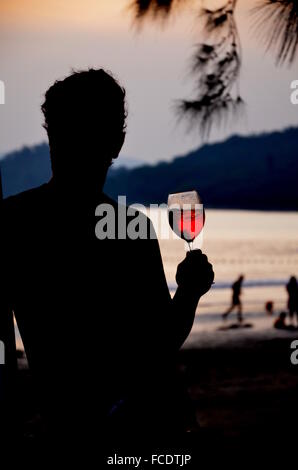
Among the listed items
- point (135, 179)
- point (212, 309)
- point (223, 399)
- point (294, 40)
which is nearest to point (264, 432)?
point (223, 399)

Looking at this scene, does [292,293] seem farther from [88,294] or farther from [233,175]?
[233,175]

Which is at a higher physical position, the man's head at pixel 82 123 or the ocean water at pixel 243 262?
the man's head at pixel 82 123

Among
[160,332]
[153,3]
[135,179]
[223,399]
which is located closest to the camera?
[160,332]

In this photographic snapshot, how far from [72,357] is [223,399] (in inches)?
199

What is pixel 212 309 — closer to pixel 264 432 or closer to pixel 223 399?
pixel 223 399

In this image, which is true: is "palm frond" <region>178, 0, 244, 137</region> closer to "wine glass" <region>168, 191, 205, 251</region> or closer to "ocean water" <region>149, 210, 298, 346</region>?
"ocean water" <region>149, 210, 298, 346</region>

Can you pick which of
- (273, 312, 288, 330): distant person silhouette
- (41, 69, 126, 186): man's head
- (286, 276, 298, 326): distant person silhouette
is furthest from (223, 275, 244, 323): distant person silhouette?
(41, 69, 126, 186): man's head

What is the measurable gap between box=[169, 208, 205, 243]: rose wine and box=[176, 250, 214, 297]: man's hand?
0.40 metres

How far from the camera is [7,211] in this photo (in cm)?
100

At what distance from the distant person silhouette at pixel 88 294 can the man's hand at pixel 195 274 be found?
0.02m

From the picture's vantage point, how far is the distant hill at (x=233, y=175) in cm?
3123

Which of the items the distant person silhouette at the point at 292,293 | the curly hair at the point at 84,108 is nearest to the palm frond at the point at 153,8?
the curly hair at the point at 84,108

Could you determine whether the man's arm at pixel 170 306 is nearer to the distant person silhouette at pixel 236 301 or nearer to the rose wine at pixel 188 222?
the rose wine at pixel 188 222

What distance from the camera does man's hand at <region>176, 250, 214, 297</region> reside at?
1024mm
